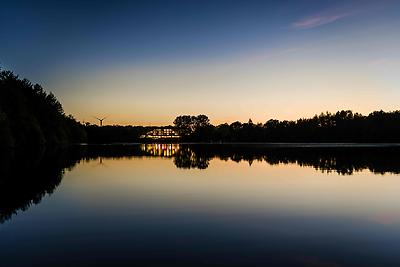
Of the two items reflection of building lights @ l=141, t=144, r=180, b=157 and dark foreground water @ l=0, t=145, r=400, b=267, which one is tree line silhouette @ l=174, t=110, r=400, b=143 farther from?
dark foreground water @ l=0, t=145, r=400, b=267

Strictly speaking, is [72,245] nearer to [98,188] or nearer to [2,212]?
[2,212]

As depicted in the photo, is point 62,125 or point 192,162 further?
point 62,125

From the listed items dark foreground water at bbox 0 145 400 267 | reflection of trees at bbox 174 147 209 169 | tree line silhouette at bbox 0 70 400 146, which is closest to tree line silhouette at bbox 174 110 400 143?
tree line silhouette at bbox 0 70 400 146

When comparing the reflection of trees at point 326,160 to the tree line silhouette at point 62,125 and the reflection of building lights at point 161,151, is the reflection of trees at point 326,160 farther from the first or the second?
the tree line silhouette at point 62,125

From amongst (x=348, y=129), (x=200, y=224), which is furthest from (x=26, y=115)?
(x=348, y=129)

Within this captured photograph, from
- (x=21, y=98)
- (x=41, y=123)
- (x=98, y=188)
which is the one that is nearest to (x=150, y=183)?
(x=98, y=188)

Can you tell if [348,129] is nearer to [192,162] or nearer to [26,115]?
[26,115]

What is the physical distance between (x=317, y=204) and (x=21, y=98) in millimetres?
77834

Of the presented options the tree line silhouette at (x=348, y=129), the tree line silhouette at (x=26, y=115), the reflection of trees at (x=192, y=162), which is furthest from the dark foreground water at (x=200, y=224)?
the tree line silhouette at (x=348, y=129)

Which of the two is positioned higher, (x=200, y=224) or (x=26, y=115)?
(x=26, y=115)

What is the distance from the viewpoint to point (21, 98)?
3324 inches

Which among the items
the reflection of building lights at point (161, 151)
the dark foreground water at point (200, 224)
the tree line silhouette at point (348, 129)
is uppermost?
the tree line silhouette at point (348, 129)

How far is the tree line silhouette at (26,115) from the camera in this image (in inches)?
2932

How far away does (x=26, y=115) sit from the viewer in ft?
269
